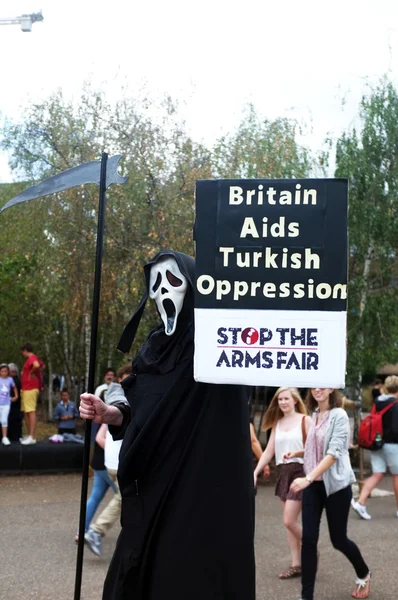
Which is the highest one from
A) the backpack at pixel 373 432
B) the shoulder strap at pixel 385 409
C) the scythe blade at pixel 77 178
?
the scythe blade at pixel 77 178

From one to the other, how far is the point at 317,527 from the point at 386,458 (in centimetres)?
363

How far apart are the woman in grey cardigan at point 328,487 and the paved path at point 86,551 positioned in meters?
0.44

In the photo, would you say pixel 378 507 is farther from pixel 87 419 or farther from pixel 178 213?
pixel 87 419

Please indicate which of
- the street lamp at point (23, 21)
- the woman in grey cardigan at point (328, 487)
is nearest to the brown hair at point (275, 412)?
the woman in grey cardigan at point (328, 487)

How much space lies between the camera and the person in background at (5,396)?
12156 mm

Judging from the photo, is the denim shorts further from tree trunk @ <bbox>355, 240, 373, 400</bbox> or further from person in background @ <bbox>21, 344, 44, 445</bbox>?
person in background @ <bbox>21, 344, 44, 445</bbox>

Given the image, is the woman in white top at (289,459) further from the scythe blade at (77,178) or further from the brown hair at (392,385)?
the scythe blade at (77,178)

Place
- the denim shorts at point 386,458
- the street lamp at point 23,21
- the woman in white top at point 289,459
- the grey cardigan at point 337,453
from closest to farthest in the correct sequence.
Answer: the grey cardigan at point 337,453, the woman in white top at point 289,459, the denim shorts at point 386,458, the street lamp at point 23,21

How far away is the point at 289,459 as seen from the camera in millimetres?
6742

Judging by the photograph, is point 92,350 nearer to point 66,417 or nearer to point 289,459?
point 289,459

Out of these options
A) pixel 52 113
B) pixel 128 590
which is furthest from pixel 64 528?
pixel 52 113

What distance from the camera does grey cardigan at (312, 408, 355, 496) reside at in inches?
231

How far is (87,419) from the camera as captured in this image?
352cm

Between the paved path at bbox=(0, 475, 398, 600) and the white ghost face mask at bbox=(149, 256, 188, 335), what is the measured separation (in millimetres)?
3396
